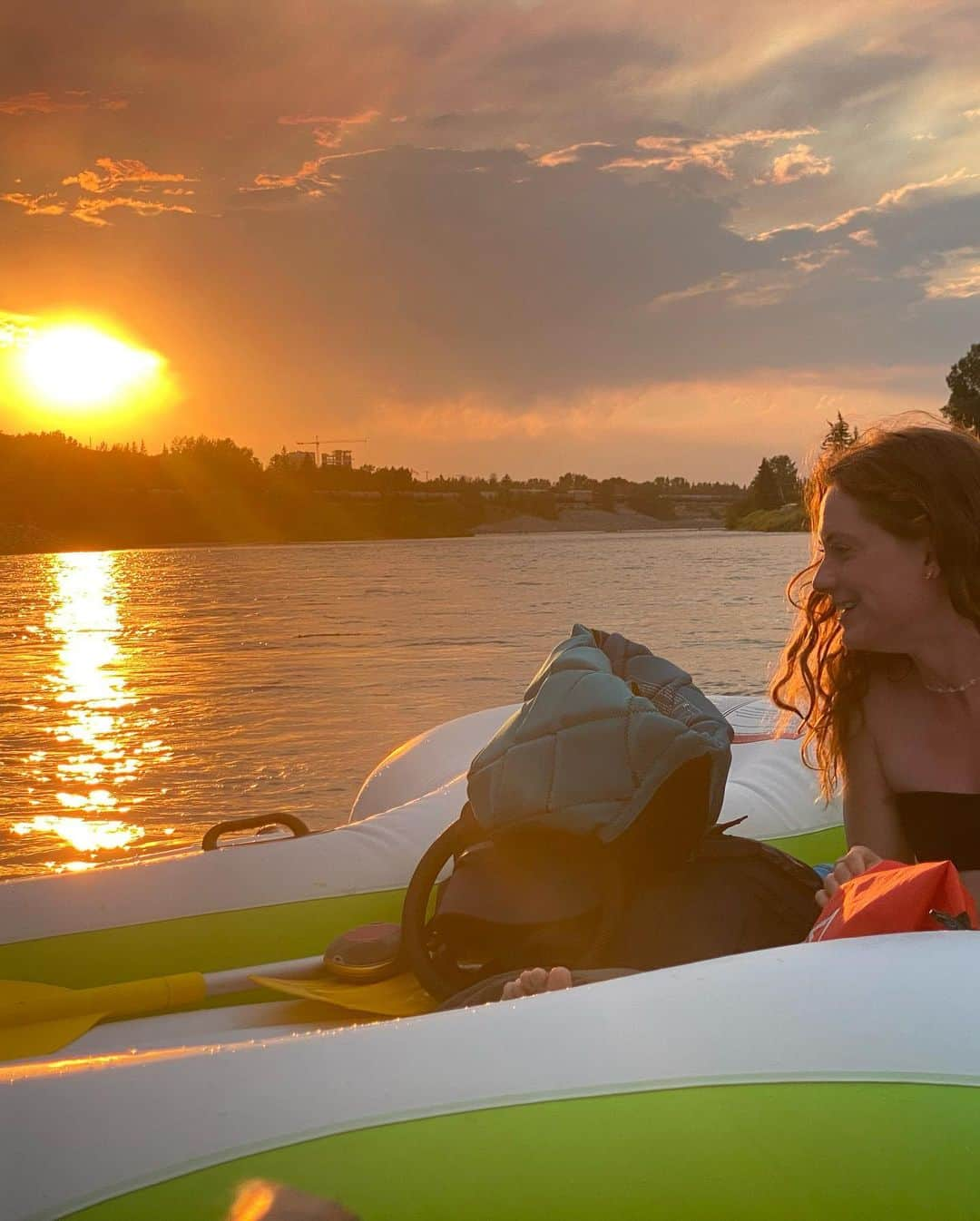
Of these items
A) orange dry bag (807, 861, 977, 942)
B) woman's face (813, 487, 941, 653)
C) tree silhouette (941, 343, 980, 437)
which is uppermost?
tree silhouette (941, 343, 980, 437)

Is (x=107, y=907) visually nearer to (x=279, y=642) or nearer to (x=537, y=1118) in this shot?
(x=537, y=1118)

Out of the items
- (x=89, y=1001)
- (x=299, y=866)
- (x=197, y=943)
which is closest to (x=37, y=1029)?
(x=89, y=1001)

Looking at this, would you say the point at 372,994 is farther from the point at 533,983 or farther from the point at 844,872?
the point at 844,872

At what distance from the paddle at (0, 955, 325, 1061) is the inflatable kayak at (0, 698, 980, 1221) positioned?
2.46 feet

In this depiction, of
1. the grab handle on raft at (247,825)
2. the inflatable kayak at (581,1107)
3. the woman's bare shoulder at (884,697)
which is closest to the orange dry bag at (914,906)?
the inflatable kayak at (581,1107)

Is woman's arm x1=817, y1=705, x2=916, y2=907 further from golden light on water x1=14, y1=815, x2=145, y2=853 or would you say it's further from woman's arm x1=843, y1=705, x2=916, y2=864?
golden light on water x1=14, y1=815, x2=145, y2=853

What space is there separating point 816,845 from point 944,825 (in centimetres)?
81

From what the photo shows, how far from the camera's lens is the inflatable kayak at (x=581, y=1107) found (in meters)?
1.10

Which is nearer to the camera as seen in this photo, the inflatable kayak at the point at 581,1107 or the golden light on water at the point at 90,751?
the inflatable kayak at the point at 581,1107

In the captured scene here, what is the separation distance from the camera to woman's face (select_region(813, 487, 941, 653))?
1.89 meters

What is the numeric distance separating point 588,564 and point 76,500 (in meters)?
20.9

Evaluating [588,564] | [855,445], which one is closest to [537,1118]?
[855,445]

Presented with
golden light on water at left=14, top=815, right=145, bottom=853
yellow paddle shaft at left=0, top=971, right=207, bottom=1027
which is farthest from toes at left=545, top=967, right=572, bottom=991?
golden light on water at left=14, top=815, right=145, bottom=853

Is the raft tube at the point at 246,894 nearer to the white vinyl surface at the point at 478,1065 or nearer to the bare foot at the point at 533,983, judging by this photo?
the bare foot at the point at 533,983
